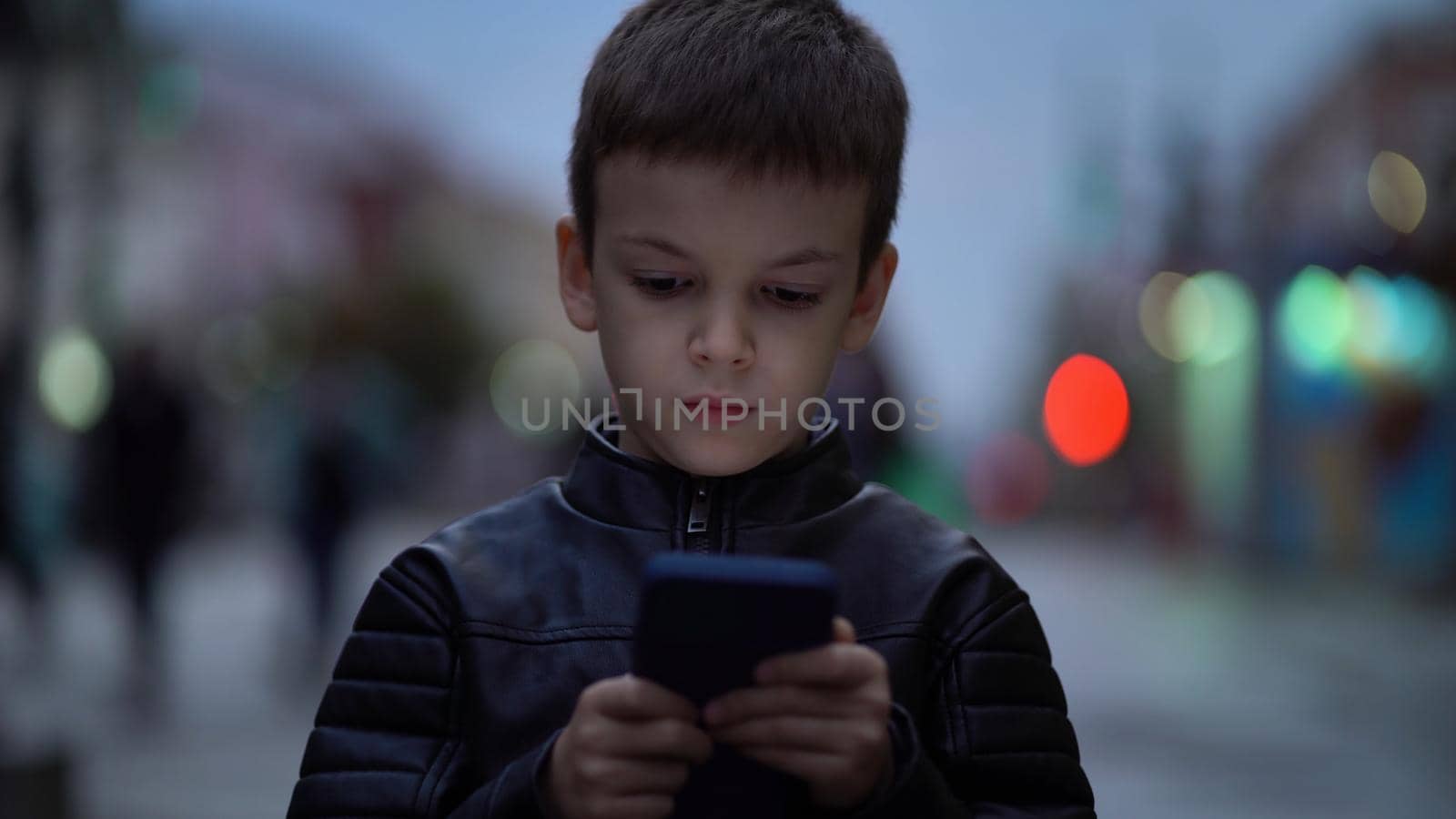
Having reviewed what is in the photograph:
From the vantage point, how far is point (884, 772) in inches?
49.8

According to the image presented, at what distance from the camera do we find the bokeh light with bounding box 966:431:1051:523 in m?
30.9

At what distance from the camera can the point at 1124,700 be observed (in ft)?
23.1

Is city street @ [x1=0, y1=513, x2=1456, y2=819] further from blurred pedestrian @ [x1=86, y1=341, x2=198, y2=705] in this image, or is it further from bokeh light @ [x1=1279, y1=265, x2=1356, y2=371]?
bokeh light @ [x1=1279, y1=265, x2=1356, y2=371]

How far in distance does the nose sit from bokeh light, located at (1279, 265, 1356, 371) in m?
13.6

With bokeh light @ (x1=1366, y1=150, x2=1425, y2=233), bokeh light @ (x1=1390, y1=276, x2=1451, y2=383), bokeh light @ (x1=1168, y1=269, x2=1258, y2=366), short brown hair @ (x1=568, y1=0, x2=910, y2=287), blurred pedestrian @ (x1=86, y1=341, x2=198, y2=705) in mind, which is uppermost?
bokeh light @ (x1=1366, y1=150, x2=1425, y2=233)

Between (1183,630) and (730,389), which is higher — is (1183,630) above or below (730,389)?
below

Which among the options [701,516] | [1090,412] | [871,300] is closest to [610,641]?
[701,516]

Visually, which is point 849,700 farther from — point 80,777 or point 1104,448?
point 1104,448

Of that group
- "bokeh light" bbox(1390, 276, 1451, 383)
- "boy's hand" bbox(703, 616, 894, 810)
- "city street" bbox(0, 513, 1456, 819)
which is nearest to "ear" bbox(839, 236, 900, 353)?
"boy's hand" bbox(703, 616, 894, 810)

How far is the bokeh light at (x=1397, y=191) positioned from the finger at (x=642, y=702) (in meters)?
Result: 11.2

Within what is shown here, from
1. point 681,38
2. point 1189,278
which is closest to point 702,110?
point 681,38

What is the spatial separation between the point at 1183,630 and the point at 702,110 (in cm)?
915

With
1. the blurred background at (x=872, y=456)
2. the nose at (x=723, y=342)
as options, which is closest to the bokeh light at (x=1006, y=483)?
the blurred background at (x=872, y=456)

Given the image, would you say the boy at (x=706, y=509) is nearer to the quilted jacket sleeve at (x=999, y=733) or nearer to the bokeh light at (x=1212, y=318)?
the quilted jacket sleeve at (x=999, y=733)
